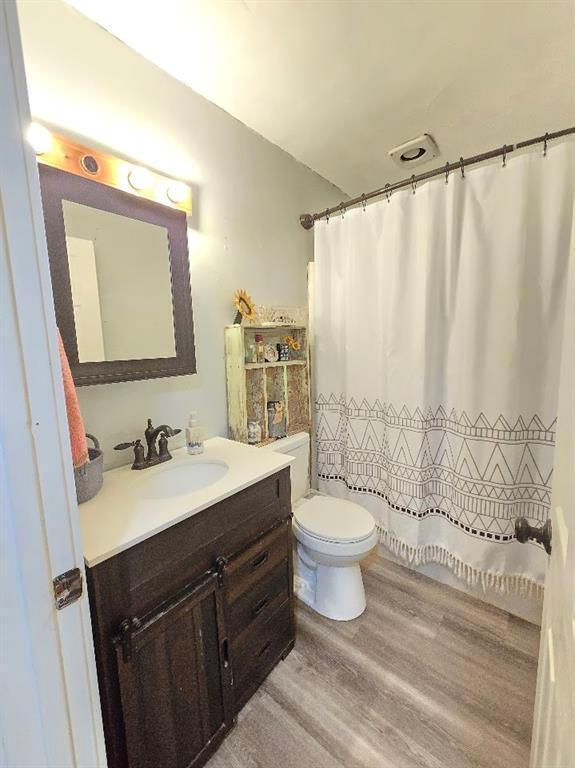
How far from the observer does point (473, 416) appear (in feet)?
4.88

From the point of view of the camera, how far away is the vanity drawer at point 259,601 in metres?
1.09

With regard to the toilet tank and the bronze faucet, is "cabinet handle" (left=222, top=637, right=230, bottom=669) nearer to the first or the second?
the bronze faucet

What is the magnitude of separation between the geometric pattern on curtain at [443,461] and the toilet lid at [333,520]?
0.28 m

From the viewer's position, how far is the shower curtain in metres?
1.34

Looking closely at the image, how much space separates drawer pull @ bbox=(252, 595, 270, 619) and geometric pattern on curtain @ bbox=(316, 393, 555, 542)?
0.87m

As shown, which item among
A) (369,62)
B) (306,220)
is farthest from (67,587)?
(306,220)

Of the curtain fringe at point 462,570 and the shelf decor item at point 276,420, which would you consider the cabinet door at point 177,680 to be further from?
the curtain fringe at point 462,570

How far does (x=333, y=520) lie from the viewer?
1.56 metres

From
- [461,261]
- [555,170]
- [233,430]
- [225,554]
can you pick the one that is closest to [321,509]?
[233,430]

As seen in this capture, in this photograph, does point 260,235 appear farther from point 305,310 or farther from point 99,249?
point 99,249

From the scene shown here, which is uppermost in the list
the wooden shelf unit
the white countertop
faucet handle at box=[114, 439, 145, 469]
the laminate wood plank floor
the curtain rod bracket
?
the curtain rod bracket

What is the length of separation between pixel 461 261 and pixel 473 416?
0.72 metres

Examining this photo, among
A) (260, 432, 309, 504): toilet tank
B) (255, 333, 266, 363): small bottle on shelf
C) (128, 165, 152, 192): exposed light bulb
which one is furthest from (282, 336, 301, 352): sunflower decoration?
(128, 165, 152, 192): exposed light bulb

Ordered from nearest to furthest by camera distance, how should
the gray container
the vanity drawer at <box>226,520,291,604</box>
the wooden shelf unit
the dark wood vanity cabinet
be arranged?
the dark wood vanity cabinet → the gray container → the vanity drawer at <box>226,520,291,604</box> → the wooden shelf unit
